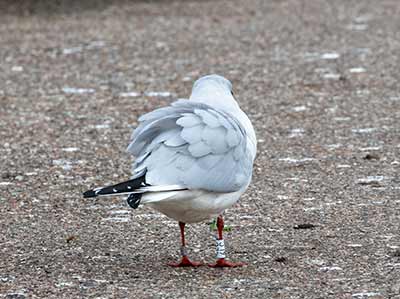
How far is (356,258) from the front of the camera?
16.4 ft

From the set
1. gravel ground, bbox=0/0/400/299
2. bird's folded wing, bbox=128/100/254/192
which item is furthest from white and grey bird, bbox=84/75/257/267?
gravel ground, bbox=0/0/400/299

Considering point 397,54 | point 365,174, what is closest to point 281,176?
point 365,174

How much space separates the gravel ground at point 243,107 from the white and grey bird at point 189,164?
34 cm

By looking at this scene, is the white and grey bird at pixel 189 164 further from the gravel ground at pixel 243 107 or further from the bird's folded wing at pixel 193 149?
the gravel ground at pixel 243 107

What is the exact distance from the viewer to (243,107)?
335 inches

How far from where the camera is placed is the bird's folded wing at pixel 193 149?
469cm

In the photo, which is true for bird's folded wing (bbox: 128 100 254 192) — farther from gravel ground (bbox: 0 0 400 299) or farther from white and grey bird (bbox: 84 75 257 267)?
gravel ground (bbox: 0 0 400 299)

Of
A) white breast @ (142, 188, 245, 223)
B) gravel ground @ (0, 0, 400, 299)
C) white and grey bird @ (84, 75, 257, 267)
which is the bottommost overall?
gravel ground @ (0, 0, 400, 299)

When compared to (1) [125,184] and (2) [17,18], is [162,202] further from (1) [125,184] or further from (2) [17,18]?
(2) [17,18]

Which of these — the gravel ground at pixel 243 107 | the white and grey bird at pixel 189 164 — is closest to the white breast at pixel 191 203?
the white and grey bird at pixel 189 164

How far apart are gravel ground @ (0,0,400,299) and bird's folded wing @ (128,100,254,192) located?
18.1 inches

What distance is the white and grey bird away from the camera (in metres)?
4.60

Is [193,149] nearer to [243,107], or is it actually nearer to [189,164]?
[189,164]

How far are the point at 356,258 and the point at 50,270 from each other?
147 cm
